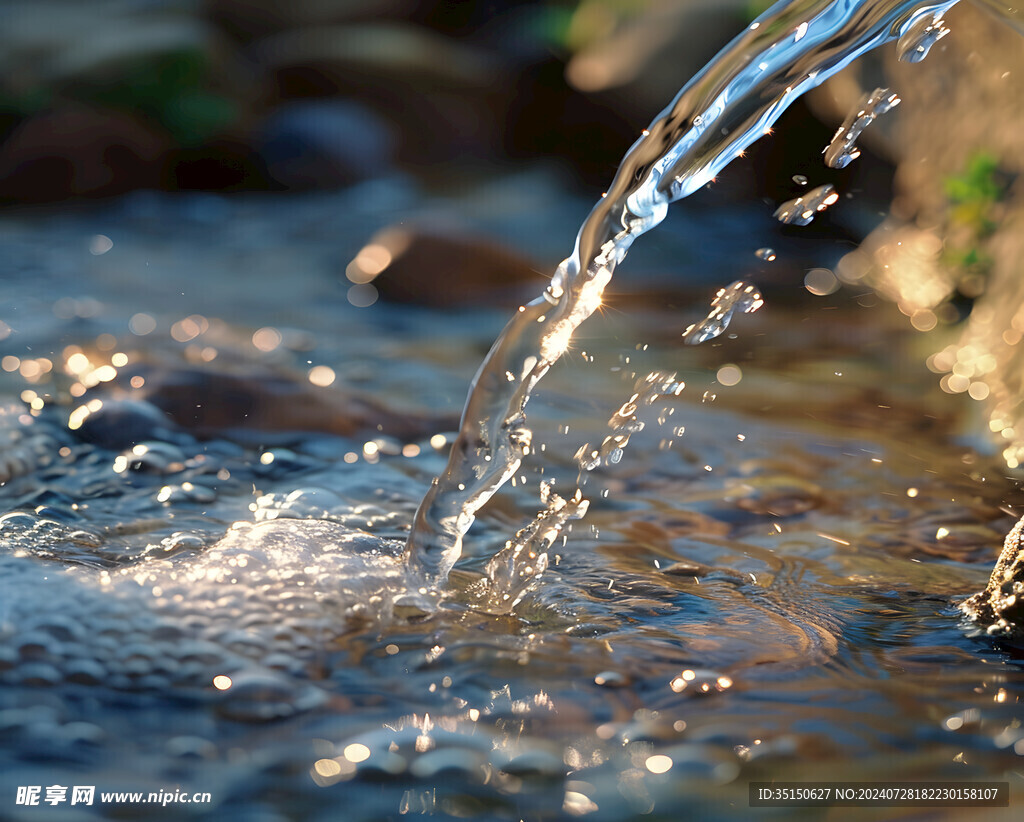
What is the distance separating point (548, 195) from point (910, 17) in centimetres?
500

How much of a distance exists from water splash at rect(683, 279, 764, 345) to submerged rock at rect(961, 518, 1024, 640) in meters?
1.70

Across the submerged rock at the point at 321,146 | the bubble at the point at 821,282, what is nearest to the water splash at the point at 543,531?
the bubble at the point at 821,282

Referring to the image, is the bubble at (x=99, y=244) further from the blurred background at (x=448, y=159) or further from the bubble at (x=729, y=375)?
the bubble at (x=729, y=375)

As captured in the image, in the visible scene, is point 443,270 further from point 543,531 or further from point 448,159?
point 448,159

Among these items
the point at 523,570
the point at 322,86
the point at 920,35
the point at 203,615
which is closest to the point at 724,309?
the point at 920,35

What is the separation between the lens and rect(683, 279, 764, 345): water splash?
3561mm

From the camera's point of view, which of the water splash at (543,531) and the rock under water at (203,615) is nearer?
the rock under water at (203,615)

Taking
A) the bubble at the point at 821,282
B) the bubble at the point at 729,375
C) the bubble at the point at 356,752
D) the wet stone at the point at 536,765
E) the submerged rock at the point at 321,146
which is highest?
the submerged rock at the point at 321,146

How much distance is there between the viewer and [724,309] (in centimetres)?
390

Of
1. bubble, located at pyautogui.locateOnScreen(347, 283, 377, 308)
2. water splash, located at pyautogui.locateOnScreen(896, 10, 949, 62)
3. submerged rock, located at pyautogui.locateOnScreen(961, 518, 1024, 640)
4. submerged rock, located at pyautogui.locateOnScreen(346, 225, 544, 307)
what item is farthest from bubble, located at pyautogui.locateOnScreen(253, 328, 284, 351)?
submerged rock, located at pyautogui.locateOnScreen(961, 518, 1024, 640)

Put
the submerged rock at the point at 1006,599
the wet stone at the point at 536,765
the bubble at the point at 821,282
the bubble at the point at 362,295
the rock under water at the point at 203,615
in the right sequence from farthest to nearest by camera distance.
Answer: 1. the bubble at the point at 821,282
2. the bubble at the point at 362,295
3. the submerged rock at the point at 1006,599
4. the rock under water at the point at 203,615
5. the wet stone at the point at 536,765

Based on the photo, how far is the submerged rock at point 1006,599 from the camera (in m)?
1.47

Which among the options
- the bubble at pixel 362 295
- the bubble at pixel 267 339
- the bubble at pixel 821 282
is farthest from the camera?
the bubble at pixel 821 282

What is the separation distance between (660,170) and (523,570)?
720mm
